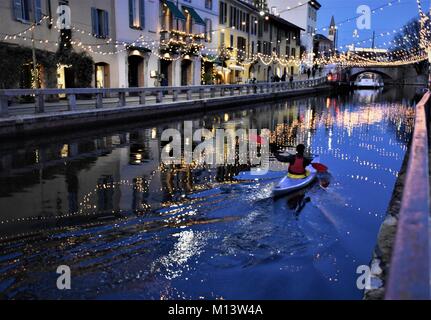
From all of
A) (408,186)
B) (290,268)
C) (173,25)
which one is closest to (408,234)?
(408,186)

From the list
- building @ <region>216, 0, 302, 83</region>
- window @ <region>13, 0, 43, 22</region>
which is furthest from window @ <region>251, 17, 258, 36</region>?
window @ <region>13, 0, 43, 22</region>

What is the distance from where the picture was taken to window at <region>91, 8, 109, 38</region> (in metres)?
27.6

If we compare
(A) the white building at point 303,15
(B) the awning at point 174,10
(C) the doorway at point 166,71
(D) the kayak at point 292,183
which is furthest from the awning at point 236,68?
(D) the kayak at point 292,183

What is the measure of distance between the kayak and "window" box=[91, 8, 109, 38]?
70.5ft

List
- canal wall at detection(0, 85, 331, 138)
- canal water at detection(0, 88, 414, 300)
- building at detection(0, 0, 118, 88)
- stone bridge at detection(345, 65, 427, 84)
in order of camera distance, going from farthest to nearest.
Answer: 1. stone bridge at detection(345, 65, 427, 84)
2. building at detection(0, 0, 118, 88)
3. canal wall at detection(0, 85, 331, 138)
4. canal water at detection(0, 88, 414, 300)

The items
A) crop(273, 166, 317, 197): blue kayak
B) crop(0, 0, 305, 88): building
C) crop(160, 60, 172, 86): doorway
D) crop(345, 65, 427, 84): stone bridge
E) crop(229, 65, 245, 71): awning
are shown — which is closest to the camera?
crop(273, 166, 317, 197): blue kayak

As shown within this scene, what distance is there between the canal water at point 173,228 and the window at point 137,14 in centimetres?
1917

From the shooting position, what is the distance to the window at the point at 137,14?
30953 mm

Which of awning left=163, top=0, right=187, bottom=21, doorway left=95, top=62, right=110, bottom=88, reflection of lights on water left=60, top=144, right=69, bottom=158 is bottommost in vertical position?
reflection of lights on water left=60, top=144, right=69, bottom=158

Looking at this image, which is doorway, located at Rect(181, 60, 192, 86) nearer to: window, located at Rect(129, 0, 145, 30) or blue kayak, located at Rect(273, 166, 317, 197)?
window, located at Rect(129, 0, 145, 30)

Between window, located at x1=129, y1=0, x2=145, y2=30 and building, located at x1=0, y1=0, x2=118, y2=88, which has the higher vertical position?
window, located at x1=129, y1=0, x2=145, y2=30

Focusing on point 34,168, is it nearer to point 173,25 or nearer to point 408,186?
point 408,186

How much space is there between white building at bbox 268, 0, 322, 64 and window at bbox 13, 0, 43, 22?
56.9 metres

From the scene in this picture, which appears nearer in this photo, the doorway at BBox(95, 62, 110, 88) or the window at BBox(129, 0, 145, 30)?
the doorway at BBox(95, 62, 110, 88)
